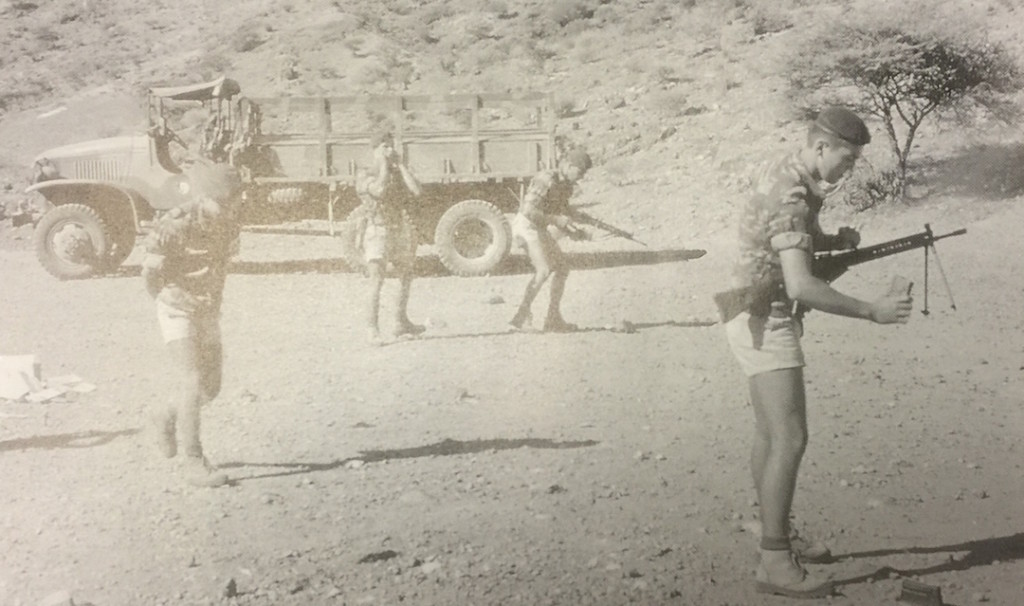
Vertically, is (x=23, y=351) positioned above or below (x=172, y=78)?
below

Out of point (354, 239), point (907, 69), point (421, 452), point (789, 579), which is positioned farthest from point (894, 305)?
point (354, 239)

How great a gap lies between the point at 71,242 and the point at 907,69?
3198 millimetres

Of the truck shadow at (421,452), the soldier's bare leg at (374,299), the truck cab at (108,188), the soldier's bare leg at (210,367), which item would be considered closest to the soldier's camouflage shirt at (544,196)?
the soldier's bare leg at (374,299)

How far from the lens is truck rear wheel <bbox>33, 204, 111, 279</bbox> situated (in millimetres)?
4172

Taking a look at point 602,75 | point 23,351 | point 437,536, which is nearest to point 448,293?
point 602,75

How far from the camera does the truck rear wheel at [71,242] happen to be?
417 centimetres

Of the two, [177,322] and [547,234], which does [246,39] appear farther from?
[547,234]

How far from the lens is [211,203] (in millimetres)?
2930

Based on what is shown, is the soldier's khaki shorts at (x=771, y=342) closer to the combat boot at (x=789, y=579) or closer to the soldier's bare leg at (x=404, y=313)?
the combat boot at (x=789, y=579)

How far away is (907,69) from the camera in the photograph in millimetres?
3543

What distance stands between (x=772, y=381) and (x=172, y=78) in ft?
7.57

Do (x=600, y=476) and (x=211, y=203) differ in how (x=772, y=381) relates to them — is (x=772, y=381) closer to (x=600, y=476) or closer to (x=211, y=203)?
(x=600, y=476)

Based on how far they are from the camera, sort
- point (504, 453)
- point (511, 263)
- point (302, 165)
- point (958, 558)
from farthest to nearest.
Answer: point (511, 263) < point (302, 165) < point (504, 453) < point (958, 558)

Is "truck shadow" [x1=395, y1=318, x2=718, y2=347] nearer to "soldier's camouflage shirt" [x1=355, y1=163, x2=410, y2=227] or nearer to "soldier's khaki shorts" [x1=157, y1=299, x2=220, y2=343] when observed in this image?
"soldier's camouflage shirt" [x1=355, y1=163, x2=410, y2=227]
